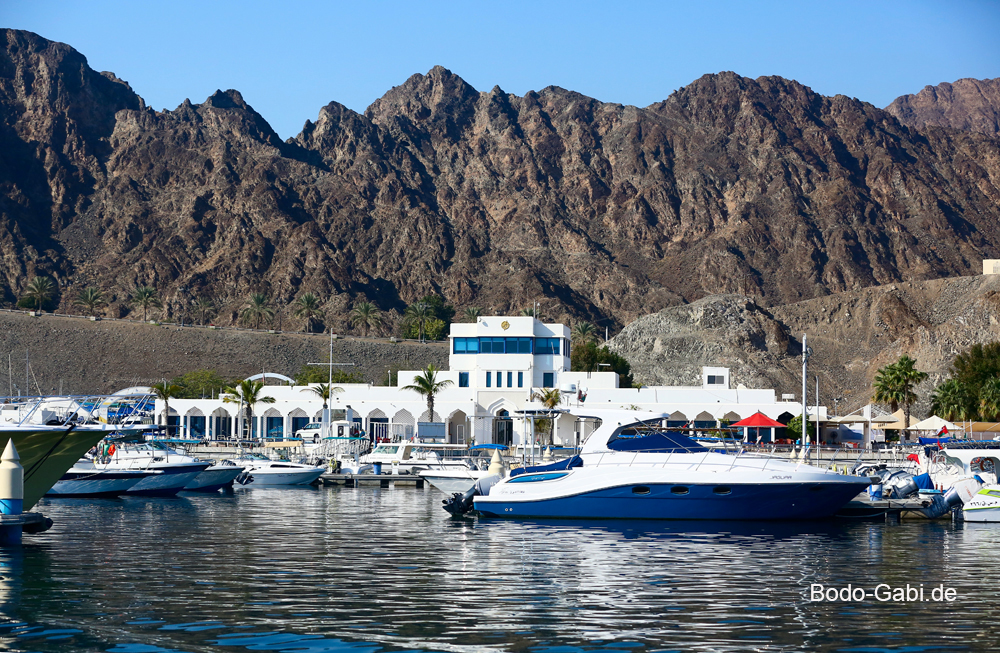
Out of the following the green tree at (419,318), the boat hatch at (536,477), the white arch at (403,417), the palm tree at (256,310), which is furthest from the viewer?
the palm tree at (256,310)

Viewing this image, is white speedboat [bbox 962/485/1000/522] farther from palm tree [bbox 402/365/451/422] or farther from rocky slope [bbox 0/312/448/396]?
rocky slope [bbox 0/312/448/396]

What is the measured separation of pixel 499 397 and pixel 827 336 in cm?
10868

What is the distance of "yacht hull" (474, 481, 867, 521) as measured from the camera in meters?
32.0

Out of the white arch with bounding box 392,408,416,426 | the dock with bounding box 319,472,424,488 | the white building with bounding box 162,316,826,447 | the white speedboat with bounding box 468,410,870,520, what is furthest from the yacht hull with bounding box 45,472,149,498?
the white arch with bounding box 392,408,416,426

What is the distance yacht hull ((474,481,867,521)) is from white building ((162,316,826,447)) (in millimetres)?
43586

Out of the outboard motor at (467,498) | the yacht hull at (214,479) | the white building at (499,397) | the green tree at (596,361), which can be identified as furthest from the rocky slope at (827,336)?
the outboard motor at (467,498)

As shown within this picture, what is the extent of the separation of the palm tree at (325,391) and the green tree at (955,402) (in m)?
46.6

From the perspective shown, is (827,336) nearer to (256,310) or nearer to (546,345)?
(256,310)

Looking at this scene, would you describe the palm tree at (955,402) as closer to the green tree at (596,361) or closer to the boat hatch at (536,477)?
the green tree at (596,361)

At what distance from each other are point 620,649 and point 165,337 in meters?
143

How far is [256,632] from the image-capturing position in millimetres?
14820

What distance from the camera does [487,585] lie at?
64.7 feet

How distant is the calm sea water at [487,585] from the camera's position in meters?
14.6

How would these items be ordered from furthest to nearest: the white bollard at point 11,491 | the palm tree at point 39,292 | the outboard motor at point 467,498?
1. the palm tree at point 39,292
2. the outboard motor at point 467,498
3. the white bollard at point 11,491
